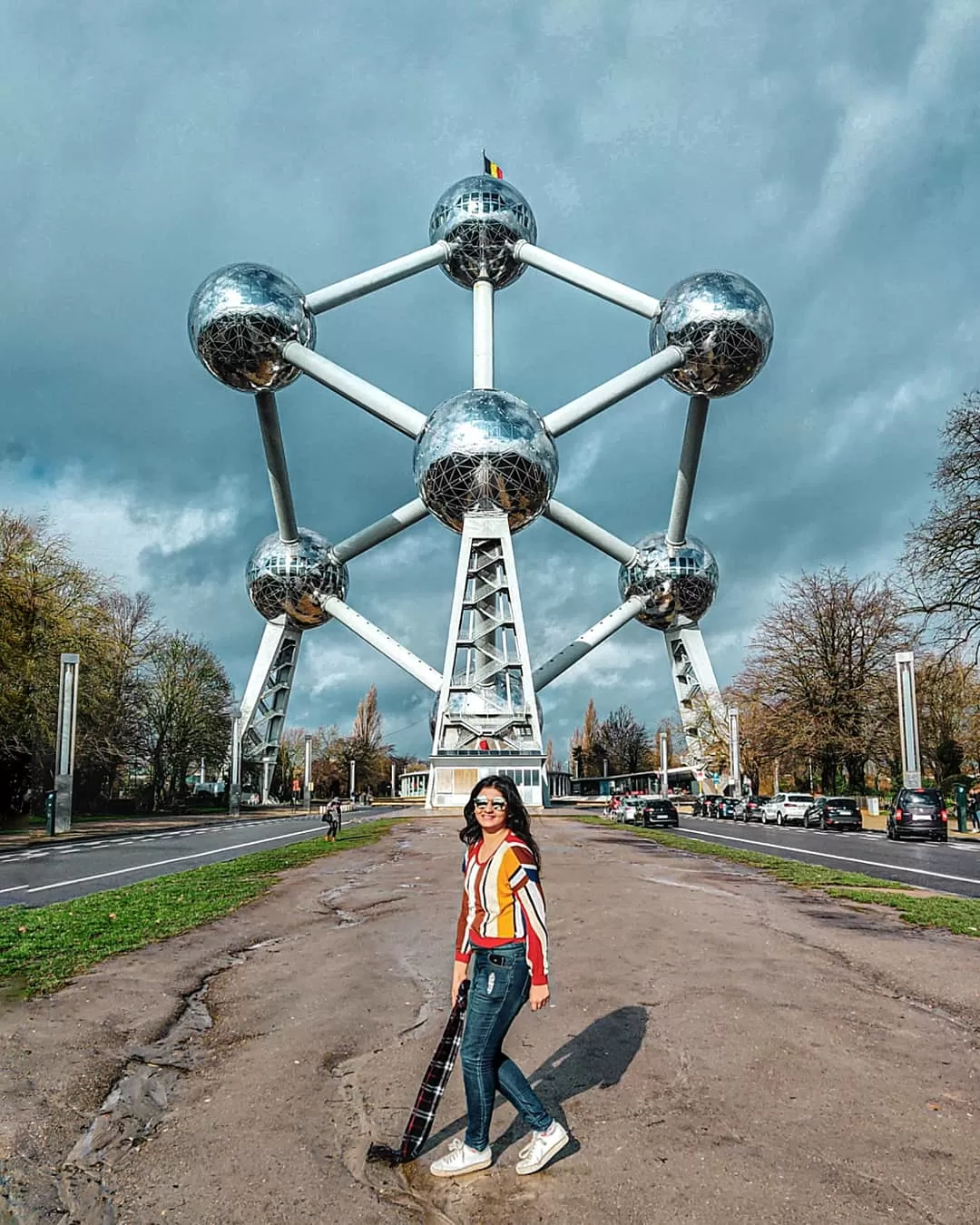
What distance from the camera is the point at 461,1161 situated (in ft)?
12.6

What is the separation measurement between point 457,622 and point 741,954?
3567 centimetres

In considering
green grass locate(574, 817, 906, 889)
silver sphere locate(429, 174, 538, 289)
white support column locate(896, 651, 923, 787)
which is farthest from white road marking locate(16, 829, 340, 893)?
silver sphere locate(429, 174, 538, 289)

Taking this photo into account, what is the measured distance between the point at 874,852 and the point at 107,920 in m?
17.5

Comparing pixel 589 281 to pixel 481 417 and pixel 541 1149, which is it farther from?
pixel 541 1149

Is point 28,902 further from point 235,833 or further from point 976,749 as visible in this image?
point 976,749

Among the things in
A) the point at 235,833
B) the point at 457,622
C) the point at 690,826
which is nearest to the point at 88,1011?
the point at 235,833

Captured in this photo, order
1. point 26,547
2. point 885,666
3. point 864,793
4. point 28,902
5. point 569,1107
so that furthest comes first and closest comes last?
point 864,793 < point 885,666 < point 26,547 < point 28,902 < point 569,1107

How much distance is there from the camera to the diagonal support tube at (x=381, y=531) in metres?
51.4

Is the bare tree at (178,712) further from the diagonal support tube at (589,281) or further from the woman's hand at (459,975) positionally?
the woman's hand at (459,975)

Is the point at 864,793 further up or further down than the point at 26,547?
further down

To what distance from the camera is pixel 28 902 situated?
483 inches

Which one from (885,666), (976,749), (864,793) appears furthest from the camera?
(864,793)

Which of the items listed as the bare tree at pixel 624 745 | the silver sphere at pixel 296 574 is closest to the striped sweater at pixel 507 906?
the silver sphere at pixel 296 574

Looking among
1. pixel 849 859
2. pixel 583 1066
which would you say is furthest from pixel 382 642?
pixel 583 1066
